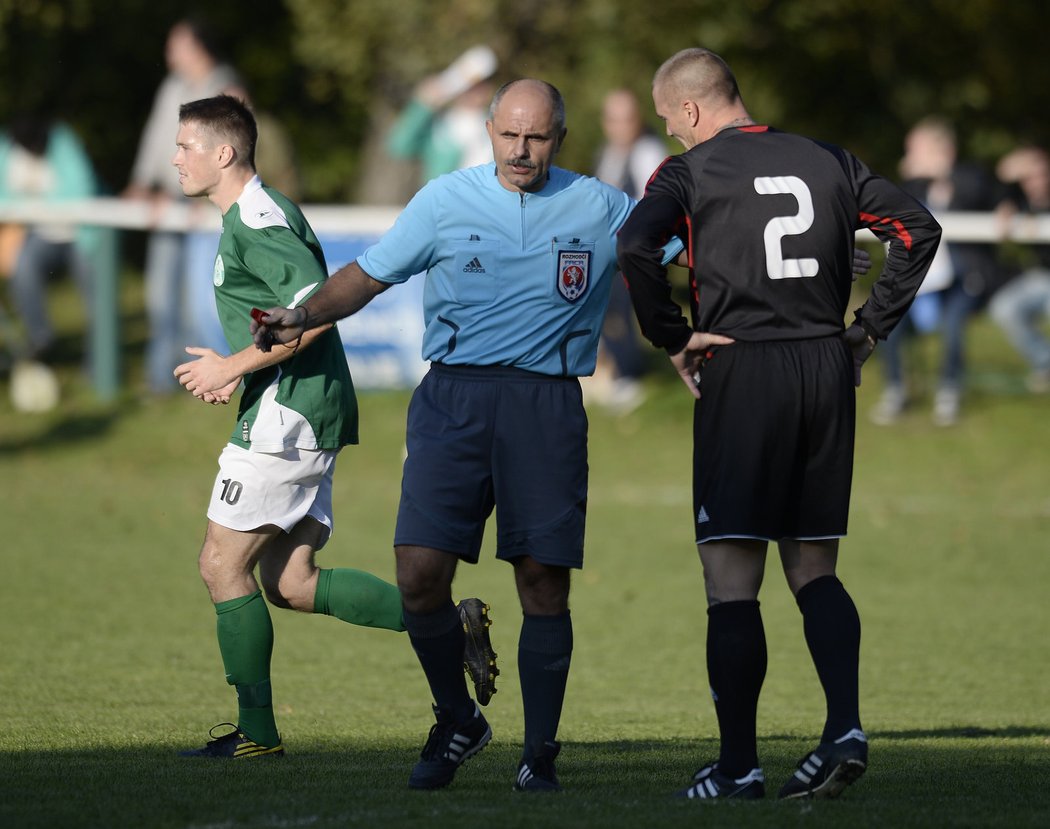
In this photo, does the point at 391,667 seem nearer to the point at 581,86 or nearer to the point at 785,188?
the point at 785,188

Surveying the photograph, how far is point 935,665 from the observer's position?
28.3ft

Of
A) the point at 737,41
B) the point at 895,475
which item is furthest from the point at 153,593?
the point at 737,41

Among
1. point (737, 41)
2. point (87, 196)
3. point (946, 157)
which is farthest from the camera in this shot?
point (737, 41)

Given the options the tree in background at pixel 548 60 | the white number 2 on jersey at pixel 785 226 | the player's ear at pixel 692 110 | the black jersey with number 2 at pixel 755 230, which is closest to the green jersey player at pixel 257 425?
the black jersey with number 2 at pixel 755 230

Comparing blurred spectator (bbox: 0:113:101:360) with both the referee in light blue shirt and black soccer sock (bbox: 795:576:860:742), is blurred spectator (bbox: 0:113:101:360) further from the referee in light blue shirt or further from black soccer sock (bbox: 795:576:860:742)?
black soccer sock (bbox: 795:576:860:742)

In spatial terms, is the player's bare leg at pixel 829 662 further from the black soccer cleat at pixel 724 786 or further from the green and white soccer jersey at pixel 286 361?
the green and white soccer jersey at pixel 286 361

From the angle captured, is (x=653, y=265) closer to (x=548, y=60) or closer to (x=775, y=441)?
(x=775, y=441)

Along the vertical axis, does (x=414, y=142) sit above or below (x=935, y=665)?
above

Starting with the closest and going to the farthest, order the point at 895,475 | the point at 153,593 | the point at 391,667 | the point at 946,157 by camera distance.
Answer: the point at 391,667 → the point at 153,593 → the point at 895,475 → the point at 946,157

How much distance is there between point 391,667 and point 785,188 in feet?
12.6

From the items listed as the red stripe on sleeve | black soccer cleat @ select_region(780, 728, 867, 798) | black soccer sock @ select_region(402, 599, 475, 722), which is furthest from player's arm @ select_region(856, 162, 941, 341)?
black soccer sock @ select_region(402, 599, 475, 722)

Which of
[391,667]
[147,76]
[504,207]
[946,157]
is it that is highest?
[147,76]

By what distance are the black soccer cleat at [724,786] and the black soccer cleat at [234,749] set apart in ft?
5.19

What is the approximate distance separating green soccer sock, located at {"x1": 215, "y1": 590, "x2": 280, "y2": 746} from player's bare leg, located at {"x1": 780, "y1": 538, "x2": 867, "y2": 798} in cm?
189
